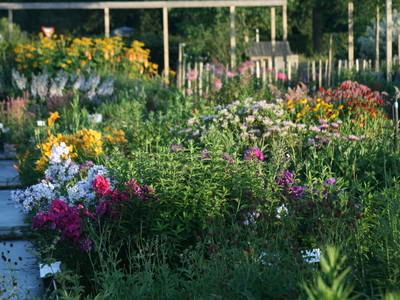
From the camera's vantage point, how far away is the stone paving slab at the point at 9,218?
5910 millimetres

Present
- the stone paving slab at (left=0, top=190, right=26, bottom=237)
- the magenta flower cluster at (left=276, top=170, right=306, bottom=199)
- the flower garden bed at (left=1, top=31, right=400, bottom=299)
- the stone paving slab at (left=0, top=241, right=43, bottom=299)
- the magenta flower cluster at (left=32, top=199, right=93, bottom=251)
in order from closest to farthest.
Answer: the flower garden bed at (left=1, top=31, right=400, bottom=299), the stone paving slab at (left=0, top=241, right=43, bottom=299), the magenta flower cluster at (left=32, top=199, right=93, bottom=251), the magenta flower cluster at (left=276, top=170, right=306, bottom=199), the stone paving slab at (left=0, top=190, right=26, bottom=237)

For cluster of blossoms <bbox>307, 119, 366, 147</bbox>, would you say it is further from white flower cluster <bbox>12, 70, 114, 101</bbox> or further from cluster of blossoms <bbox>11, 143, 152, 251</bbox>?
white flower cluster <bbox>12, 70, 114, 101</bbox>

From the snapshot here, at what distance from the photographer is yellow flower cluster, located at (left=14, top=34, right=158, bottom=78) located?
13945mm

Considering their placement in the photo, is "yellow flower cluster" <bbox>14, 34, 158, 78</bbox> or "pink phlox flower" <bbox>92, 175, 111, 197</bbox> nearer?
"pink phlox flower" <bbox>92, 175, 111, 197</bbox>

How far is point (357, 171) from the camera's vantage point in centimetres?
609

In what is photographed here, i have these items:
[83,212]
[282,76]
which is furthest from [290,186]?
[282,76]

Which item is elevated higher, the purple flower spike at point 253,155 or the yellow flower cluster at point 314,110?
the yellow flower cluster at point 314,110

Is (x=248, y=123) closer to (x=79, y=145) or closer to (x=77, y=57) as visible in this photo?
(x=79, y=145)

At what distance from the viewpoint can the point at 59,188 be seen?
5.71 metres

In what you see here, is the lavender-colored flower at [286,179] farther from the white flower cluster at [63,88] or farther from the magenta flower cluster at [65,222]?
the white flower cluster at [63,88]

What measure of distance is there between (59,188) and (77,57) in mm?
8828

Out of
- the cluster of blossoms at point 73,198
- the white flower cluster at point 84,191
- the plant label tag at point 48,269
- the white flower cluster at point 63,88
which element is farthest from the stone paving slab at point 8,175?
the plant label tag at point 48,269

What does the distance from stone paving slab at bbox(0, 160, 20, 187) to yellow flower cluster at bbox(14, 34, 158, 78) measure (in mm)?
4529

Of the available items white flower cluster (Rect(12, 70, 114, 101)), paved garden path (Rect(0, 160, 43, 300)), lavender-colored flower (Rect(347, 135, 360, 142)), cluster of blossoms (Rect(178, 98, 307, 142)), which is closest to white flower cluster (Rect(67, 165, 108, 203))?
paved garden path (Rect(0, 160, 43, 300))
